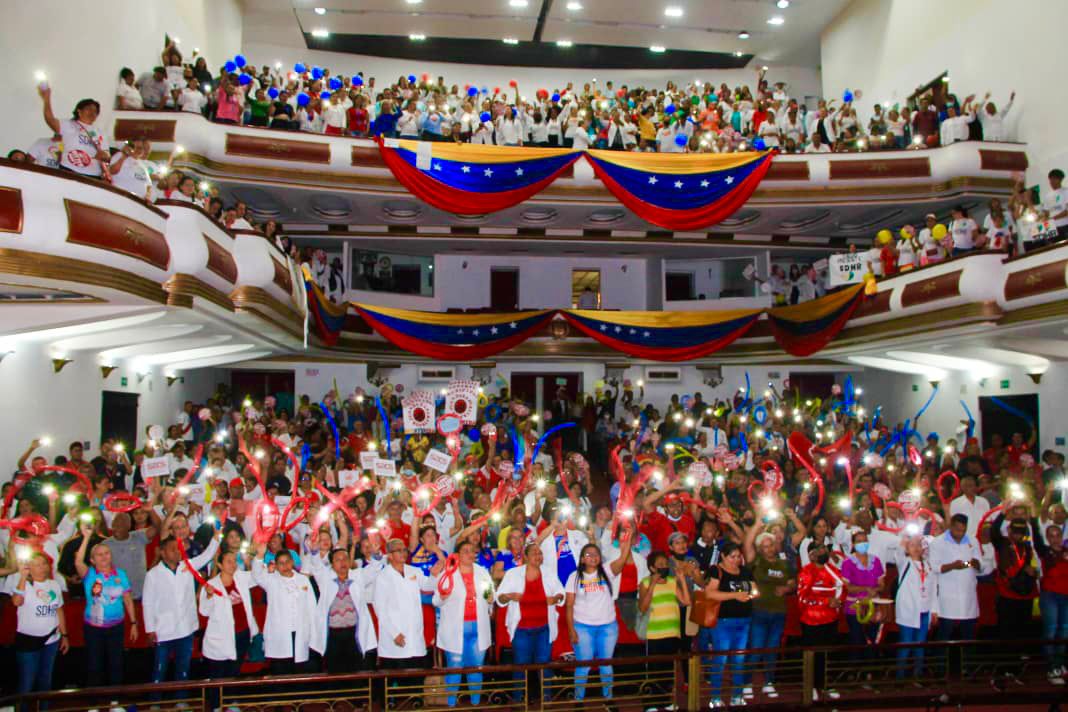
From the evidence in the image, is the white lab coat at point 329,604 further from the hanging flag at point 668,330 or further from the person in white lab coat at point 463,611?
the hanging flag at point 668,330

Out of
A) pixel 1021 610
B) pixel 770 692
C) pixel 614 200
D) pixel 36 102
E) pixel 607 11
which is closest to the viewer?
pixel 770 692

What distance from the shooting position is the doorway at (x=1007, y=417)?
1391 centimetres

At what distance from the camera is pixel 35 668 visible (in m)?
6.06

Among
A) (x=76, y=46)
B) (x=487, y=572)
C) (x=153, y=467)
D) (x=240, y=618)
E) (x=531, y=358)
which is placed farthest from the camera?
(x=531, y=358)

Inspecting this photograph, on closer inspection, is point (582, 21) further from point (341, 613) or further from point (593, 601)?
point (341, 613)

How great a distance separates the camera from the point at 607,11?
19.7 meters

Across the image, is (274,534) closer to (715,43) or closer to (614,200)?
(614,200)

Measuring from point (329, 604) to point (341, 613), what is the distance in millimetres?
120

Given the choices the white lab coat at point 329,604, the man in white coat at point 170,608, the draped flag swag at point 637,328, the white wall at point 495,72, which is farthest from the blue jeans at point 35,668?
the white wall at point 495,72

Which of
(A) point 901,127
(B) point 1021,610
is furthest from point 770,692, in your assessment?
(A) point 901,127

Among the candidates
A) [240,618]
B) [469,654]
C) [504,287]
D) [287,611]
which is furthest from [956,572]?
[504,287]

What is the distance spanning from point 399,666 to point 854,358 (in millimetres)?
13072

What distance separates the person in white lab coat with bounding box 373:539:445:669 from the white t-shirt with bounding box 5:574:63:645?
2.39 metres

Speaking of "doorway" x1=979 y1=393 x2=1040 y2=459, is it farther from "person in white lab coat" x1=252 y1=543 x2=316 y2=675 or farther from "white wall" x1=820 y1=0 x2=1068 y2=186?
"person in white lab coat" x1=252 y1=543 x2=316 y2=675
